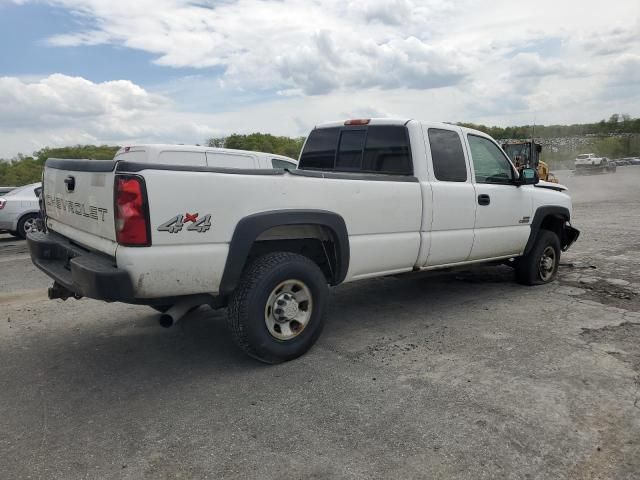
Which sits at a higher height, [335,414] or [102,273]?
[102,273]

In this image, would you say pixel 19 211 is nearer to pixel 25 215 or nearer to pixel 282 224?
pixel 25 215

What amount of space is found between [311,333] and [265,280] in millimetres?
679

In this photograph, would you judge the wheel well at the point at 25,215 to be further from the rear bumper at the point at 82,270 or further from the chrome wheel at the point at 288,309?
the chrome wheel at the point at 288,309

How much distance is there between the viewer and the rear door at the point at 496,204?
18.1 feet

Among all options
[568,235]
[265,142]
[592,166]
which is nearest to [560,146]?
Result: [592,166]

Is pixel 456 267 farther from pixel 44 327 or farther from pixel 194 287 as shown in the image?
pixel 44 327

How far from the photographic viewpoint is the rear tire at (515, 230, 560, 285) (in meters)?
6.41

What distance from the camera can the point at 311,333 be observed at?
4145 mm

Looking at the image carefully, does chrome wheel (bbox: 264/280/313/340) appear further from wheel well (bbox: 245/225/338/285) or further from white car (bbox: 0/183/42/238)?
white car (bbox: 0/183/42/238)

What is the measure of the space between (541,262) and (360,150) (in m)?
2.92

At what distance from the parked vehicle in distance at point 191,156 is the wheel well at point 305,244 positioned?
3789mm

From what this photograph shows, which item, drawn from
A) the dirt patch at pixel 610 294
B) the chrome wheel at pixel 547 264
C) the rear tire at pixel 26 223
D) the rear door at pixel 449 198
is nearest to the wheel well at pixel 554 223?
the chrome wheel at pixel 547 264

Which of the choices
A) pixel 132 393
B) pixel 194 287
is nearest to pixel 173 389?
pixel 132 393

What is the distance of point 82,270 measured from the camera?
10.9 ft
